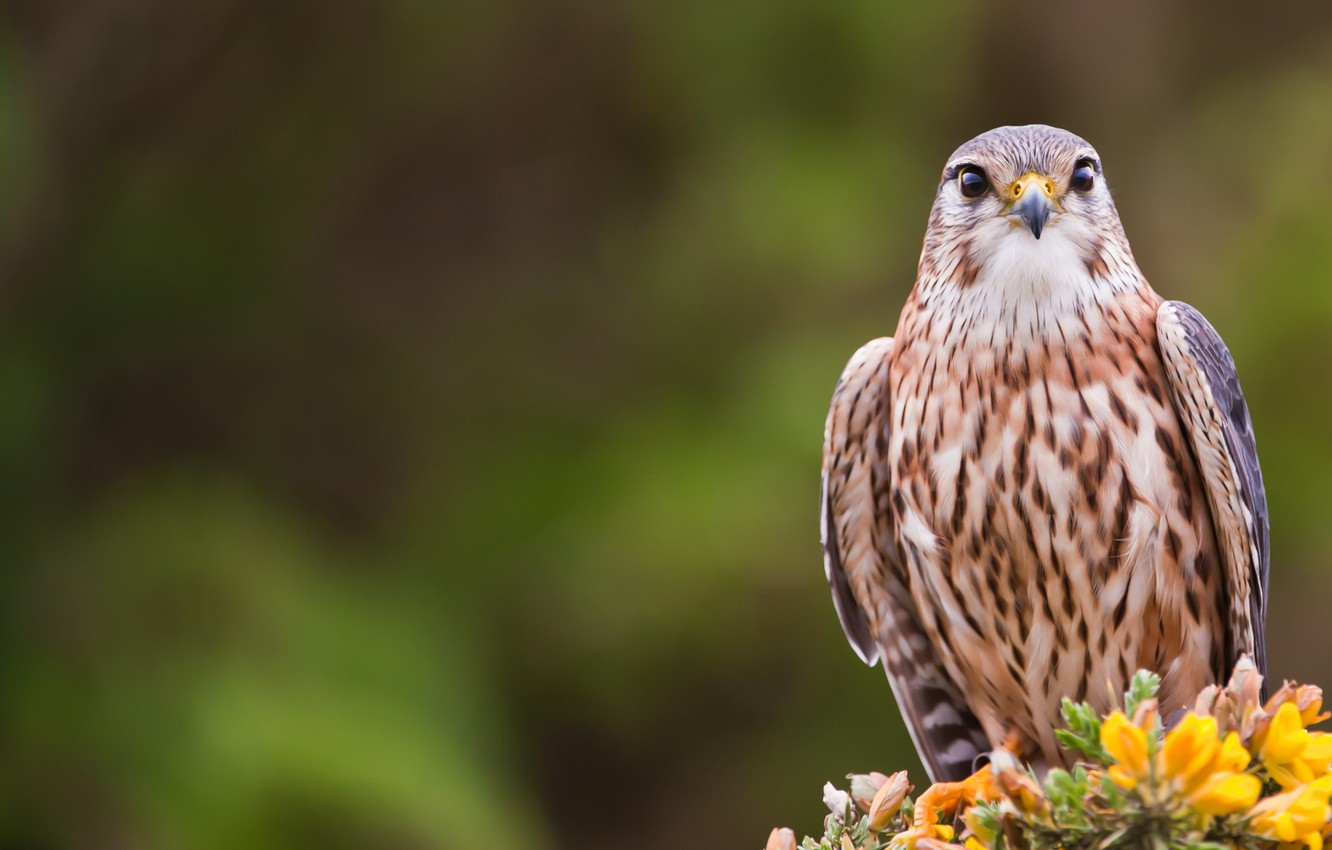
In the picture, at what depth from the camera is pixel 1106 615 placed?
8.11 ft

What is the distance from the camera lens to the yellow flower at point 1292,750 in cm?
158

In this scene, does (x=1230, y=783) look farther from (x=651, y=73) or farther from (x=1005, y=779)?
(x=651, y=73)

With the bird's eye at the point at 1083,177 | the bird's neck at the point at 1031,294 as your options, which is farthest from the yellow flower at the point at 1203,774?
the bird's eye at the point at 1083,177

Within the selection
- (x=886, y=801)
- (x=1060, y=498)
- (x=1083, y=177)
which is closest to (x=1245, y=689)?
(x=886, y=801)

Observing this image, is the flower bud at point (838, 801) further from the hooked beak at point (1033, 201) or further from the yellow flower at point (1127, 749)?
the hooked beak at point (1033, 201)

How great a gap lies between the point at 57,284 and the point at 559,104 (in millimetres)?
1978

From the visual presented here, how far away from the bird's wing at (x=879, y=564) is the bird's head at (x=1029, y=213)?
28 cm

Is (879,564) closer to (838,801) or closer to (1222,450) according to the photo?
(1222,450)

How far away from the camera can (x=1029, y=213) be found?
95.8 inches

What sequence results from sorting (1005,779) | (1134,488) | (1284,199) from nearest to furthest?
(1005,779) → (1134,488) → (1284,199)

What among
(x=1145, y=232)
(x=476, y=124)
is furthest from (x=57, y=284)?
(x=1145, y=232)

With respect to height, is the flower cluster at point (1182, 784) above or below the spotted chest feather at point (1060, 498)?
below

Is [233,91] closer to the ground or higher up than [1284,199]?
higher up

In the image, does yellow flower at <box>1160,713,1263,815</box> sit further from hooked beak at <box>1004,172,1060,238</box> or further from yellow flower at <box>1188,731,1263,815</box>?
hooked beak at <box>1004,172,1060,238</box>
